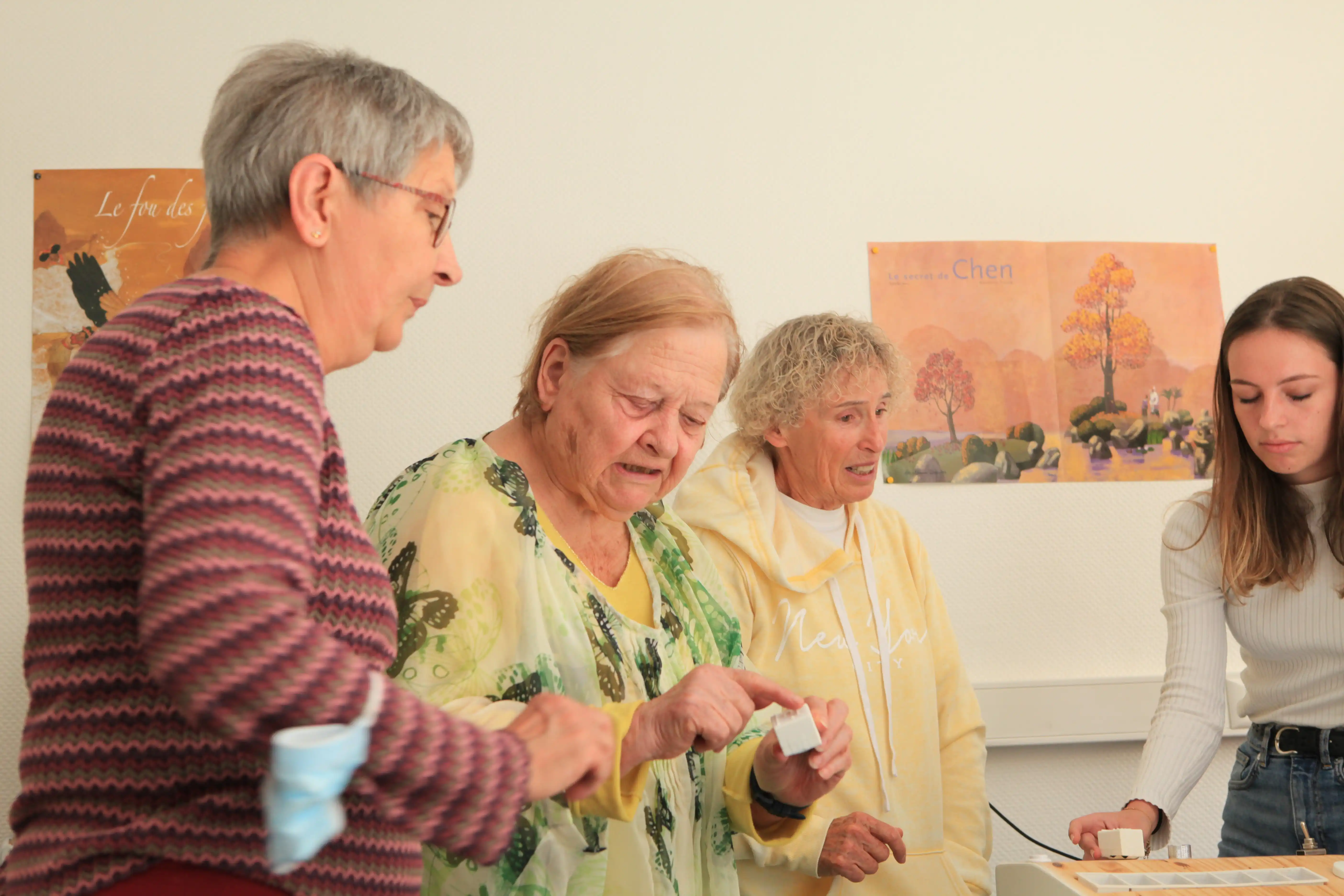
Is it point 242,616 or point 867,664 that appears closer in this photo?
point 242,616

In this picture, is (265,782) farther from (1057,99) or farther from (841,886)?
(1057,99)

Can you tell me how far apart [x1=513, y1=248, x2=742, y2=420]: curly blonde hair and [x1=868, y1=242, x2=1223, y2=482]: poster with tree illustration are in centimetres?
104

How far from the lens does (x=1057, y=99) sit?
2494mm

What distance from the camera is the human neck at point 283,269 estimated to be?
86 centimetres

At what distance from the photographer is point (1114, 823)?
5.07ft

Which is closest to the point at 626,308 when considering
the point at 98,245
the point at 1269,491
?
the point at 1269,491

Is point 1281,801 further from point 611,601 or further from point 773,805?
point 611,601

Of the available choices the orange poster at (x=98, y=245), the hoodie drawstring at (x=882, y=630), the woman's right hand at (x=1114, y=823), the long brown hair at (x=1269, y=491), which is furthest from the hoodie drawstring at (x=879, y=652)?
the orange poster at (x=98, y=245)

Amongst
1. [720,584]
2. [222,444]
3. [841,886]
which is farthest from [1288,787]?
[222,444]

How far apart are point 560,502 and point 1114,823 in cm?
95

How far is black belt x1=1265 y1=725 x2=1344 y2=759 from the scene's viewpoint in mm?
1621

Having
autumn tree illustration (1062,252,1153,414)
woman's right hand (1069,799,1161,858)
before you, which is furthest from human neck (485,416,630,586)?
autumn tree illustration (1062,252,1153,414)

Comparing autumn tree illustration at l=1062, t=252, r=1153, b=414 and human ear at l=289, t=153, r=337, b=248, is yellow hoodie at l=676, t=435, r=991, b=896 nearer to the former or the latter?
autumn tree illustration at l=1062, t=252, r=1153, b=414

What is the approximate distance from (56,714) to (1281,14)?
295cm
